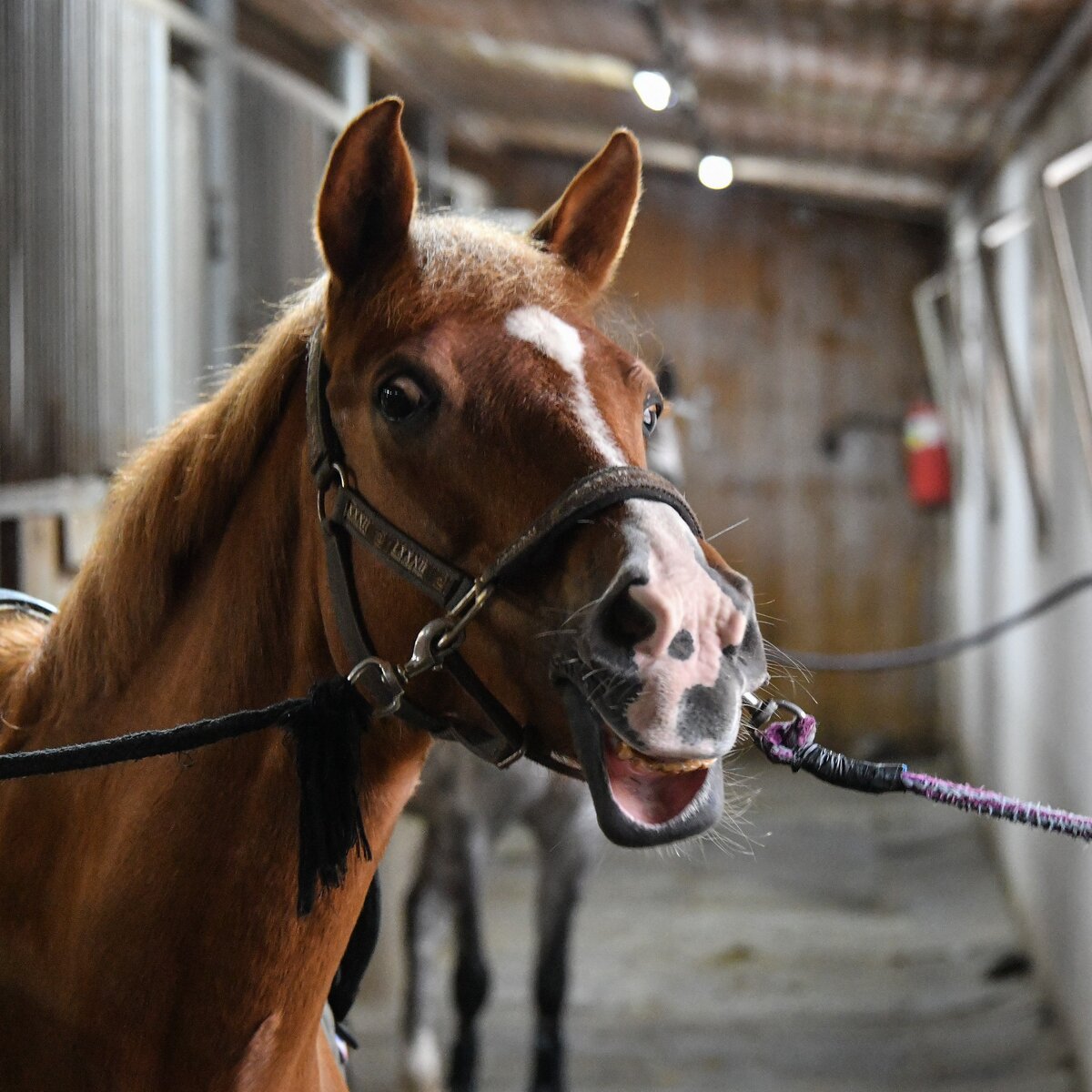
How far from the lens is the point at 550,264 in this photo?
126cm

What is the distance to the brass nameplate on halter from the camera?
109 centimetres

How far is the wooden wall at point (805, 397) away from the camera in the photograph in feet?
23.9

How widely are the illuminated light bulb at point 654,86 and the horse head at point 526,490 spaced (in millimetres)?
2865

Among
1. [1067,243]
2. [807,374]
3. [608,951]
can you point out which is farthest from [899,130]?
[608,951]

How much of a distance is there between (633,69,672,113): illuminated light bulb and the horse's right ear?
117 inches

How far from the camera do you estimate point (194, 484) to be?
1228mm

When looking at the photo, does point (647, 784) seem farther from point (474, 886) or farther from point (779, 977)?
point (779, 977)

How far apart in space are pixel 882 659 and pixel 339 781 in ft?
7.19

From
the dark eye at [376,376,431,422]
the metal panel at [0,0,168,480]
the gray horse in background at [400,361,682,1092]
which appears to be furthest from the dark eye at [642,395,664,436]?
the gray horse in background at [400,361,682,1092]

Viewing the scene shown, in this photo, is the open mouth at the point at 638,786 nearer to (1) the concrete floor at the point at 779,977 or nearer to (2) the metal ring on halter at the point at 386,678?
(2) the metal ring on halter at the point at 386,678

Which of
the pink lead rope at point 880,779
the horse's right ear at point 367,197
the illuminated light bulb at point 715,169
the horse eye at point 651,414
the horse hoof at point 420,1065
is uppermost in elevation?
the illuminated light bulb at point 715,169

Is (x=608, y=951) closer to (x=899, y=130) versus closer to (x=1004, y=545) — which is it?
(x=1004, y=545)

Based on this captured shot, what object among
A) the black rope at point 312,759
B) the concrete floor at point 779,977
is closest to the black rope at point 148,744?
the black rope at point 312,759

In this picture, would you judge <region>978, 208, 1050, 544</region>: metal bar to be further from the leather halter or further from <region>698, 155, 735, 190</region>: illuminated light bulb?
the leather halter
